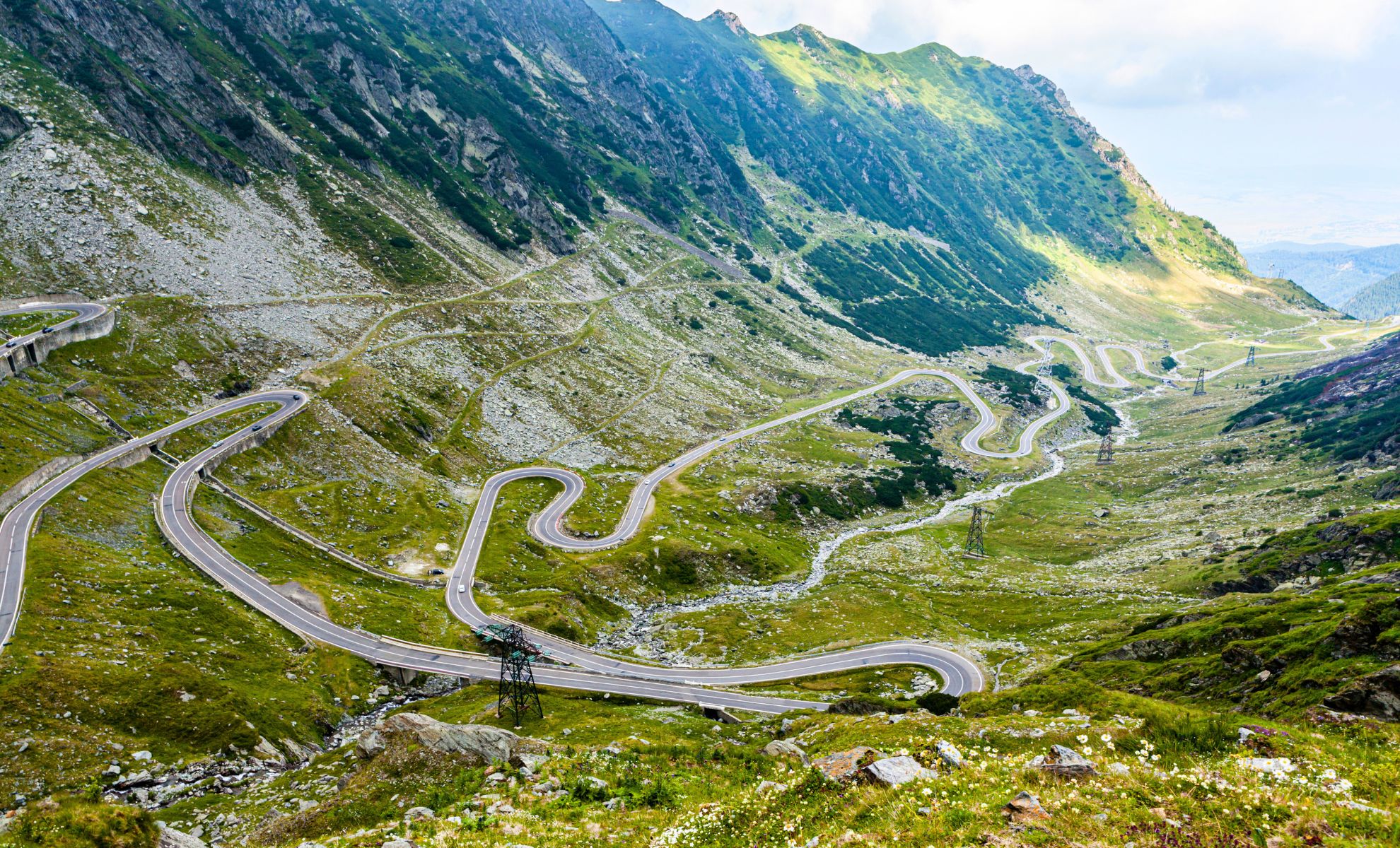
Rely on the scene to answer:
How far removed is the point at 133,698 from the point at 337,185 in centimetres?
16485

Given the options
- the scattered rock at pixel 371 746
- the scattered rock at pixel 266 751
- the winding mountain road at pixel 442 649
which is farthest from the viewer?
the winding mountain road at pixel 442 649

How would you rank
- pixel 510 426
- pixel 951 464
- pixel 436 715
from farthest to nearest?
pixel 951 464, pixel 510 426, pixel 436 715

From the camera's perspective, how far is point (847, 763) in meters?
26.2

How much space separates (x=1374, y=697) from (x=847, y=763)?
912 inches

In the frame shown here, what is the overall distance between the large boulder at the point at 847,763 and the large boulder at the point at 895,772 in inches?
31.4

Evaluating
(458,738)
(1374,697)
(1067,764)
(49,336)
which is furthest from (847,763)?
(49,336)

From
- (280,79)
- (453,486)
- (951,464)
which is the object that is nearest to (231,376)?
(453,486)

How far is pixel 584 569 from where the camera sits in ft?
315

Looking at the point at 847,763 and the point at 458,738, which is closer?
the point at 847,763

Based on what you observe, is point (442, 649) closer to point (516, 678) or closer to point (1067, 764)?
point (516, 678)

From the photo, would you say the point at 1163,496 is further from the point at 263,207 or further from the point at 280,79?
the point at 280,79

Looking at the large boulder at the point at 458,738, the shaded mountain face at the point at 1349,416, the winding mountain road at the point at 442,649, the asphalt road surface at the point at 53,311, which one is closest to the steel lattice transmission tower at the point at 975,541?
the winding mountain road at the point at 442,649

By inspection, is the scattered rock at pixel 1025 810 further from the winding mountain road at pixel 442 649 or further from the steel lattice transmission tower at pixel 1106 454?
the steel lattice transmission tower at pixel 1106 454

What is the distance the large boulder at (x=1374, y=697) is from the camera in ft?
90.2
